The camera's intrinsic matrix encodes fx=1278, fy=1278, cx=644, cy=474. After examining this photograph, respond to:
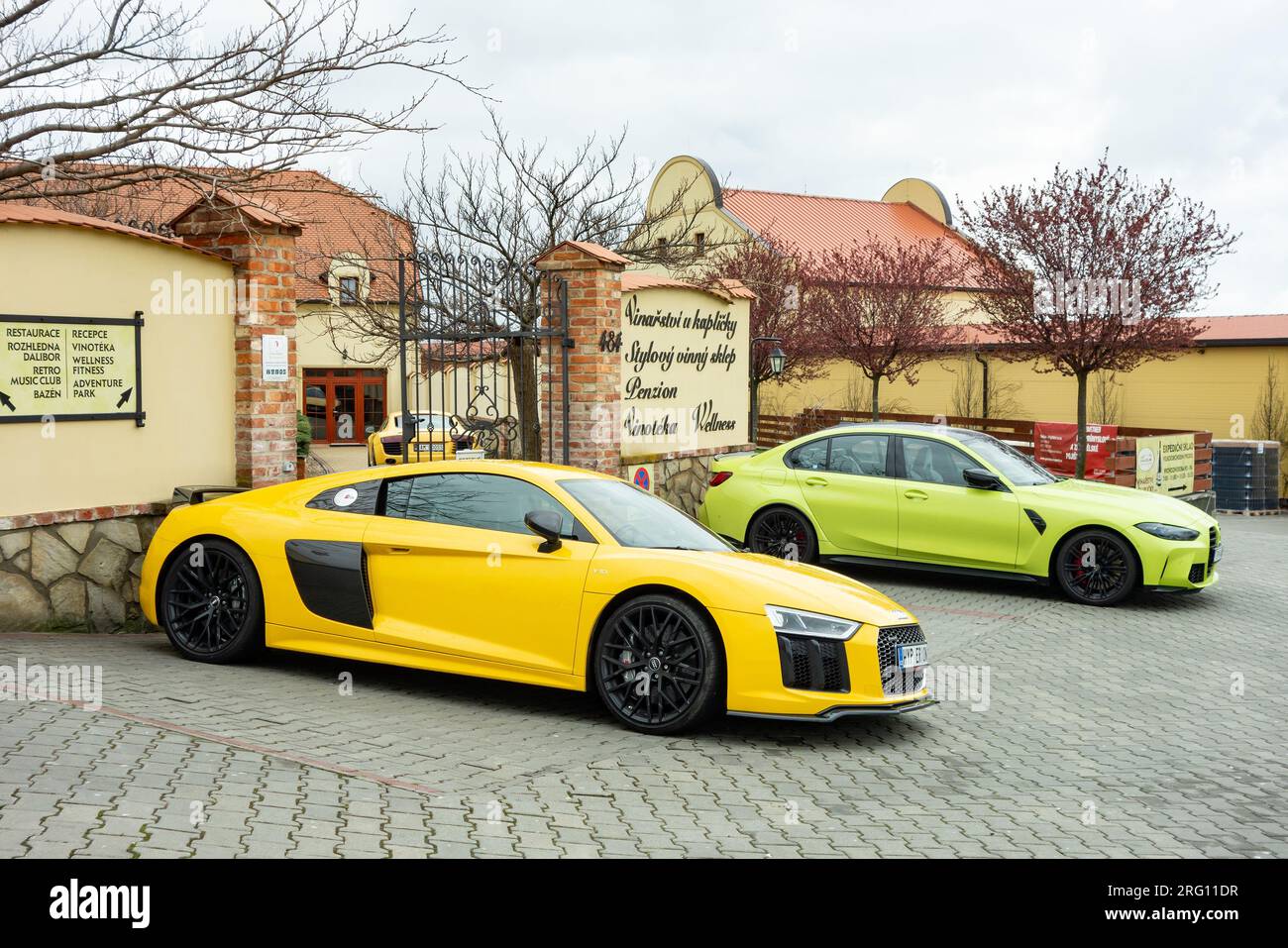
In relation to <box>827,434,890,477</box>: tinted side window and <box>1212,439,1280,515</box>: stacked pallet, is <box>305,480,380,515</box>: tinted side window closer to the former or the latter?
<box>827,434,890,477</box>: tinted side window

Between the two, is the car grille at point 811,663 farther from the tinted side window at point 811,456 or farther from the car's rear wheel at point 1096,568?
the tinted side window at point 811,456

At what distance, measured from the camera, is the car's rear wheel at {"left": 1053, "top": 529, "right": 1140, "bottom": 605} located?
1134 centimetres

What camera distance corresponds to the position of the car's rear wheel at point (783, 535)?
12625 millimetres

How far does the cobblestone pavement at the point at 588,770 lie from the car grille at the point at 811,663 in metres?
0.38

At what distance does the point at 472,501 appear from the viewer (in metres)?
7.46

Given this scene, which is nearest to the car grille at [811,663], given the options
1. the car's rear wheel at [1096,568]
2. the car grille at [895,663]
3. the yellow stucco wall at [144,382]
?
the car grille at [895,663]

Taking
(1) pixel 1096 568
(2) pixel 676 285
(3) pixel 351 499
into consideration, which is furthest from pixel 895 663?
(2) pixel 676 285

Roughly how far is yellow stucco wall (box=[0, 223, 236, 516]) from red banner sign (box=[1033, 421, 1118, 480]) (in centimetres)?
1447

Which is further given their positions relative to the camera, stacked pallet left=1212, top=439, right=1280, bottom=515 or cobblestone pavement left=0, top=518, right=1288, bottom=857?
stacked pallet left=1212, top=439, right=1280, bottom=515

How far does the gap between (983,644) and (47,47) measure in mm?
8066

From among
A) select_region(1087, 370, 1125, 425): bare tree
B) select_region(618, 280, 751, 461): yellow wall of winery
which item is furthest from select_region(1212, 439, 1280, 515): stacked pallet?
select_region(618, 280, 751, 461): yellow wall of winery

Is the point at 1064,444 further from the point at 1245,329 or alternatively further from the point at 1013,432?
the point at 1245,329

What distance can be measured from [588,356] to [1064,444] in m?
12.4

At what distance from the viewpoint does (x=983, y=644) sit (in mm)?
9695
